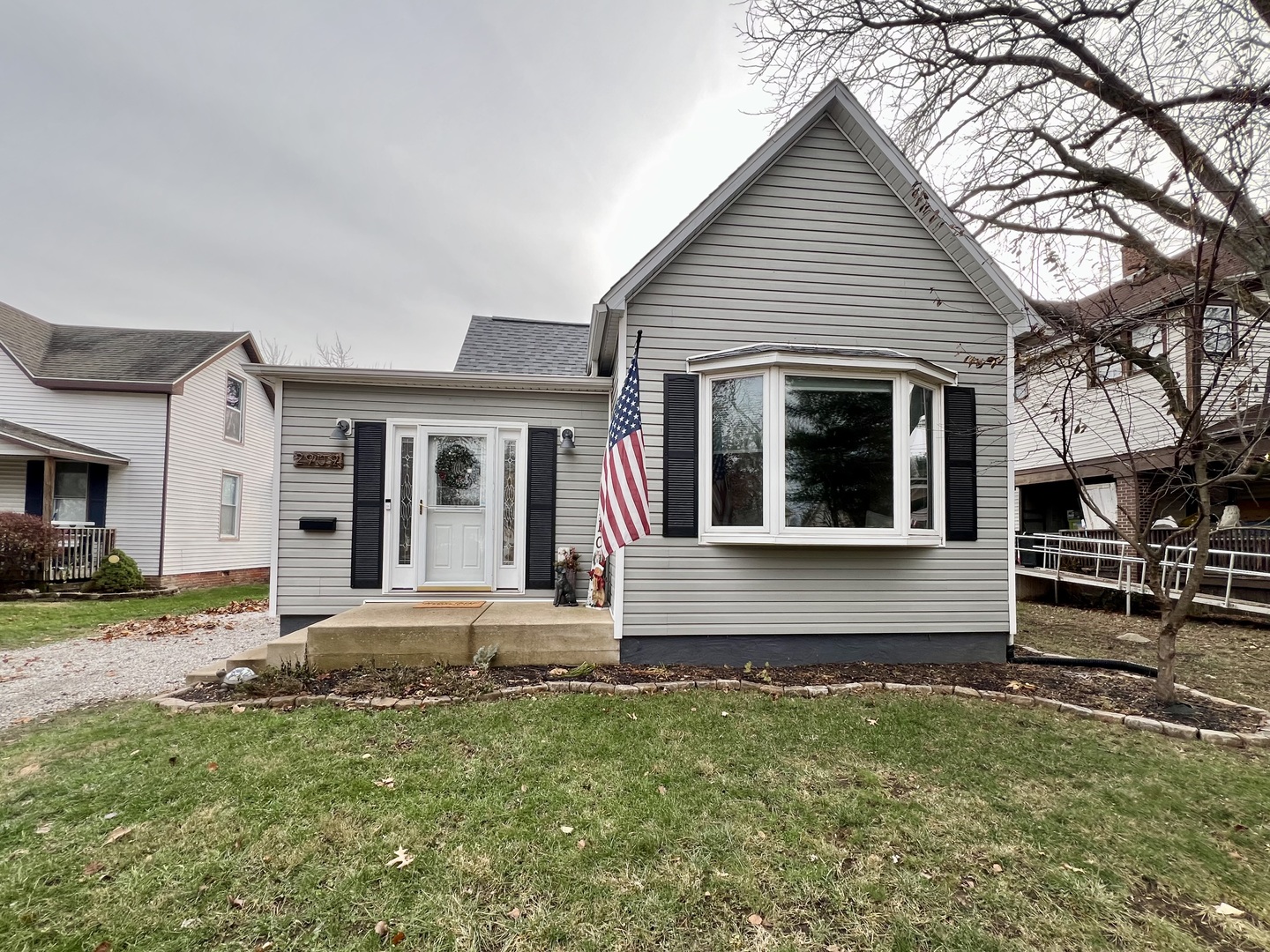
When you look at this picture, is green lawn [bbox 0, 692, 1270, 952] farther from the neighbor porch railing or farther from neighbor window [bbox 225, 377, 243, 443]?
neighbor window [bbox 225, 377, 243, 443]

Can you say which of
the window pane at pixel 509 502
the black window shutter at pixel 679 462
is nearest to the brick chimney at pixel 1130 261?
the black window shutter at pixel 679 462

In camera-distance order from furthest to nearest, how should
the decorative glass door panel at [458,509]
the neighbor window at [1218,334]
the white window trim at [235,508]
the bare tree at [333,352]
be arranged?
the bare tree at [333,352] < the white window trim at [235,508] < the decorative glass door panel at [458,509] < the neighbor window at [1218,334]

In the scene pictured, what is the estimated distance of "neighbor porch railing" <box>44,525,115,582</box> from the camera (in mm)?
10398

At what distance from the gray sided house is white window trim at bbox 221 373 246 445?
31.8ft

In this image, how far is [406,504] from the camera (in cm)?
660

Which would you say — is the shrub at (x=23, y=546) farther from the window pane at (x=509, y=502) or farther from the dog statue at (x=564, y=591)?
the dog statue at (x=564, y=591)

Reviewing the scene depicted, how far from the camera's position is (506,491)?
6.76 metres

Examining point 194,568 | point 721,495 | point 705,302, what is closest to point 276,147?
point 194,568

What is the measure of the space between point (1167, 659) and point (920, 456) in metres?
2.42

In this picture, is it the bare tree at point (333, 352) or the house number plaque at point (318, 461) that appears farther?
the bare tree at point (333, 352)

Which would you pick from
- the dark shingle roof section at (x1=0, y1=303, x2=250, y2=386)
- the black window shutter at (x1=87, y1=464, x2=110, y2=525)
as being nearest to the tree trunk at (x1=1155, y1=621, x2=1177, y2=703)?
the dark shingle roof section at (x1=0, y1=303, x2=250, y2=386)

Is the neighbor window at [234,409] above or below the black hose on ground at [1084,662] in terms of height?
above

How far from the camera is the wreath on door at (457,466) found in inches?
264

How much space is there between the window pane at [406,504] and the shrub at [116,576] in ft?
28.4
